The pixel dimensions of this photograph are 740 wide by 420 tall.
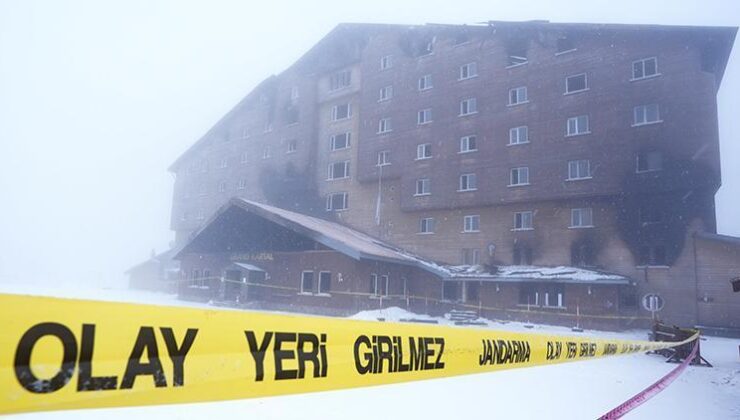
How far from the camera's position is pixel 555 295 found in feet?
84.0

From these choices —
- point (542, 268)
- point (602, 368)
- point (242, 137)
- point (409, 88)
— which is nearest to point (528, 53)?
point (409, 88)

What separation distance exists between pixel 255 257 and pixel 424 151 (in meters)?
14.3

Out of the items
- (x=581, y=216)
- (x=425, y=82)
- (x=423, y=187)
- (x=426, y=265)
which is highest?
(x=425, y=82)

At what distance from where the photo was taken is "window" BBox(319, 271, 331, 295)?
983 inches

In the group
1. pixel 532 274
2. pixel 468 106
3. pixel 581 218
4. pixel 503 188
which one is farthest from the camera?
pixel 468 106

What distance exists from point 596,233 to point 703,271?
5.36 m

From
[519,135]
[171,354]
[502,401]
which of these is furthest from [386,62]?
[171,354]

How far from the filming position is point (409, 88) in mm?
33812

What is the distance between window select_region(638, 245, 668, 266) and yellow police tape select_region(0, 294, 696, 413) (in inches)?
1050

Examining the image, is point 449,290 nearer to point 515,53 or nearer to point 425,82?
point 425,82

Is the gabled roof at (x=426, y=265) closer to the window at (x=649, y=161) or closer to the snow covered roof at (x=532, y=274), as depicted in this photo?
the snow covered roof at (x=532, y=274)

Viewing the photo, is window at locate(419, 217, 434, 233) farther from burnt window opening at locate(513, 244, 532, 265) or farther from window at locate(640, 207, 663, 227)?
window at locate(640, 207, 663, 227)

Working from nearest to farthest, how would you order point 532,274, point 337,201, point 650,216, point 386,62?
point 650,216 < point 532,274 < point 386,62 < point 337,201

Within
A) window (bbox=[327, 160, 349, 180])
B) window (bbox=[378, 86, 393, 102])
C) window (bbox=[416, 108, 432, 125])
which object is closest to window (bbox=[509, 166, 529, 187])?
window (bbox=[416, 108, 432, 125])
